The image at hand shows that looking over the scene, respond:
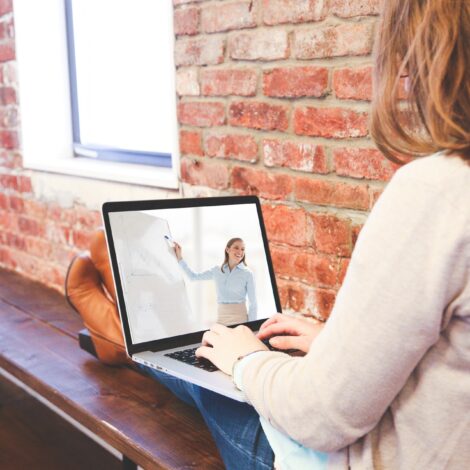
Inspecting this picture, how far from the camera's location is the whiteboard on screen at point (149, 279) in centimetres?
136

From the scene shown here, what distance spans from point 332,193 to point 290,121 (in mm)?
203

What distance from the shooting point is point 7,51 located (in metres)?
2.62

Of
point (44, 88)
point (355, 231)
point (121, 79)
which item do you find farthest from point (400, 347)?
point (44, 88)

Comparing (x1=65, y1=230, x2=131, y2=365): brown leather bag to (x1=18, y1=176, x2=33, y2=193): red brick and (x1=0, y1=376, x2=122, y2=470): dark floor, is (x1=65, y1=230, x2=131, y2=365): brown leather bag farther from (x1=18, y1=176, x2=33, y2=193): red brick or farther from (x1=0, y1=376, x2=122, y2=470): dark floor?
(x1=18, y1=176, x2=33, y2=193): red brick

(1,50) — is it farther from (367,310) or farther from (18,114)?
(367,310)

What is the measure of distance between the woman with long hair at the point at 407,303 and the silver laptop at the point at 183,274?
0.41 metres

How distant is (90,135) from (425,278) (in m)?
2.05

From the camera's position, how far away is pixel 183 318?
1.42 m

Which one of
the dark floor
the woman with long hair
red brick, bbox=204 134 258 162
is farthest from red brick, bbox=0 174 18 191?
the woman with long hair

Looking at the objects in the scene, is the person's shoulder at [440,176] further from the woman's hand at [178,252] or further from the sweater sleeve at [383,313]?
the woman's hand at [178,252]

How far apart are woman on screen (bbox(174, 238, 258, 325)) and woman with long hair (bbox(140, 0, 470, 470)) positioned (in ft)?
1.66

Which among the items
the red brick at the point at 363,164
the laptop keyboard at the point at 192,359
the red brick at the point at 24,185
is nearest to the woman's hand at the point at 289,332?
the laptop keyboard at the point at 192,359

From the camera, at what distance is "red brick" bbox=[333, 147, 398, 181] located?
148 cm

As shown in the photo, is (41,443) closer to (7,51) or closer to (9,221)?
(9,221)
